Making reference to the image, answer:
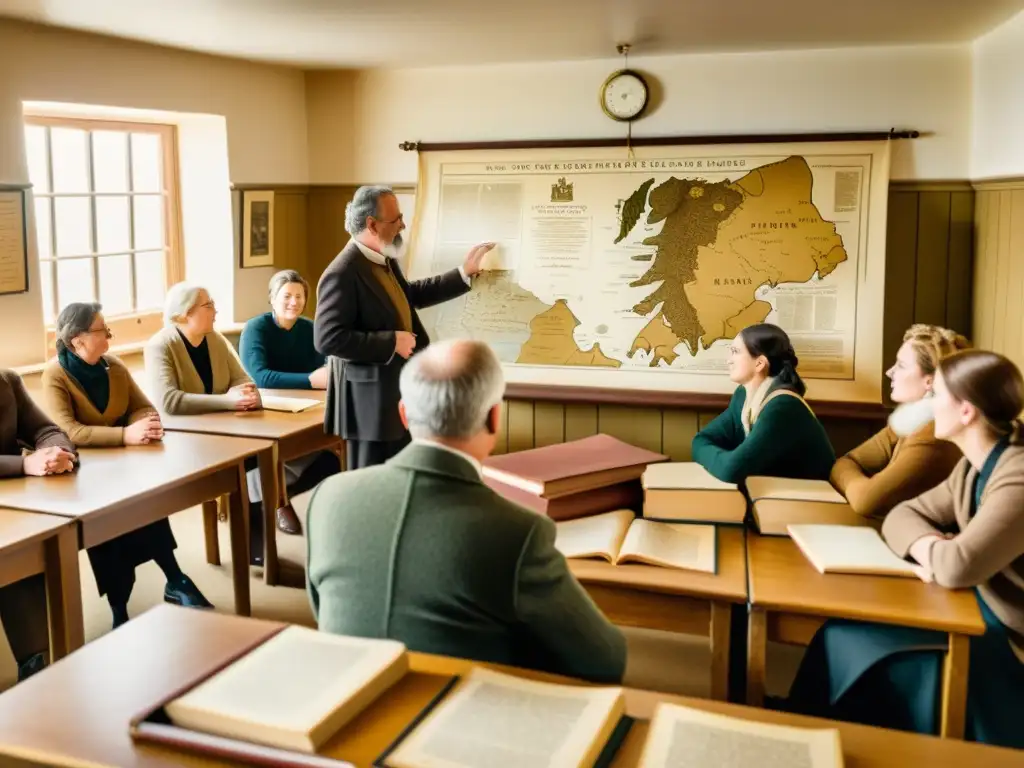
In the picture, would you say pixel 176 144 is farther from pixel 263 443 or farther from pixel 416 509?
pixel 416 509

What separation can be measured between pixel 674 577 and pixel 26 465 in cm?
204

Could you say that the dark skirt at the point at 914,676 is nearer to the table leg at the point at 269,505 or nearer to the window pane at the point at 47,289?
the table leg at the point at 269,505

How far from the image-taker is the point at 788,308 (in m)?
4.48

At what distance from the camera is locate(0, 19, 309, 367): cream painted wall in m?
3.87

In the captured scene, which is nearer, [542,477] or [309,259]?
[542,477]

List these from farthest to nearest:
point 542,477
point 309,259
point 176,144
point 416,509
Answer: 1. point 309,259
2. point 176,144
3. point 542,477
4. point 416,509

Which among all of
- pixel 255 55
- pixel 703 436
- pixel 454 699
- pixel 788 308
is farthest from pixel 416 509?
pixel 255 55

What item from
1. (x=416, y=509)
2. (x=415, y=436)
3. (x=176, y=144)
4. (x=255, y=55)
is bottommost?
(x=416, y=509)

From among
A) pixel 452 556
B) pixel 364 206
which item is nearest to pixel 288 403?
pixel 364 206

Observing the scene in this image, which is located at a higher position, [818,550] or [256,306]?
[256,306]

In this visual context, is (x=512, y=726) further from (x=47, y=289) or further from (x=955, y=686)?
(x=47, y=289)

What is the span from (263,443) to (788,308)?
8.12 feet

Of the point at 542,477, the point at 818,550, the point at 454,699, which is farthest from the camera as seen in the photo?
the point at 542,477

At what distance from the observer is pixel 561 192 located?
4.79 metres
